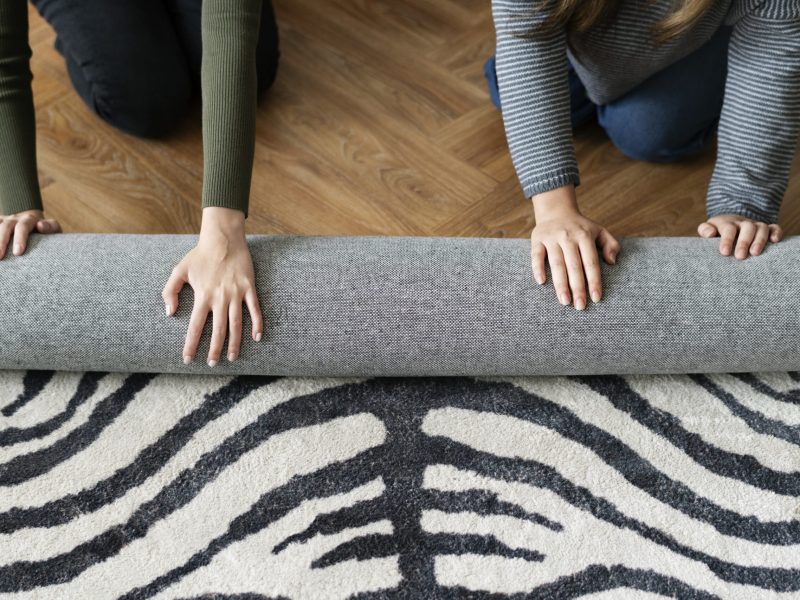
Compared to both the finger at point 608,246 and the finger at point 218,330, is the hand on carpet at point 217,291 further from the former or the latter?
the finger at point 608,246

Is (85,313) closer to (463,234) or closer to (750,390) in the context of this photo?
(463,234)

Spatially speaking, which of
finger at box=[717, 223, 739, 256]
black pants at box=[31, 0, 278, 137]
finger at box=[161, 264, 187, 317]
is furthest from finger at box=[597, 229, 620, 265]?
black pants at box=[31, 0, 278, 137]

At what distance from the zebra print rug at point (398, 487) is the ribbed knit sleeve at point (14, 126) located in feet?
0.71

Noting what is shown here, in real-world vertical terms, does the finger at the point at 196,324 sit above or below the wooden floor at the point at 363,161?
above

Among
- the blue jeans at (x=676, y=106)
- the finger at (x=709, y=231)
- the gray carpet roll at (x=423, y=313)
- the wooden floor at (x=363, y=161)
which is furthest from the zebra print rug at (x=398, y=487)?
the blue jeans at (x=676, y=106)

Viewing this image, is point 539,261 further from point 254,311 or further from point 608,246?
point 254,311

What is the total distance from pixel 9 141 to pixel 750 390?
93cm

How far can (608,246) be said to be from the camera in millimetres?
822

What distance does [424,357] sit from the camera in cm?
81

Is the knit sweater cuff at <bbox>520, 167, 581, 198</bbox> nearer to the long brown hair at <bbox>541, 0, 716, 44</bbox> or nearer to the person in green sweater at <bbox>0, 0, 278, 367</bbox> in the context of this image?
the long brown hair at <bbox>541, 0, 716, 44</bbox>

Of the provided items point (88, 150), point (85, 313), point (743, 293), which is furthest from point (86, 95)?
point (743, 293)

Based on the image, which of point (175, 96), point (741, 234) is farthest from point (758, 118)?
point (175, 96)

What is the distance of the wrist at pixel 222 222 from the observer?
32.1 inches

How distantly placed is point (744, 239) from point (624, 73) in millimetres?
Answer: 320
